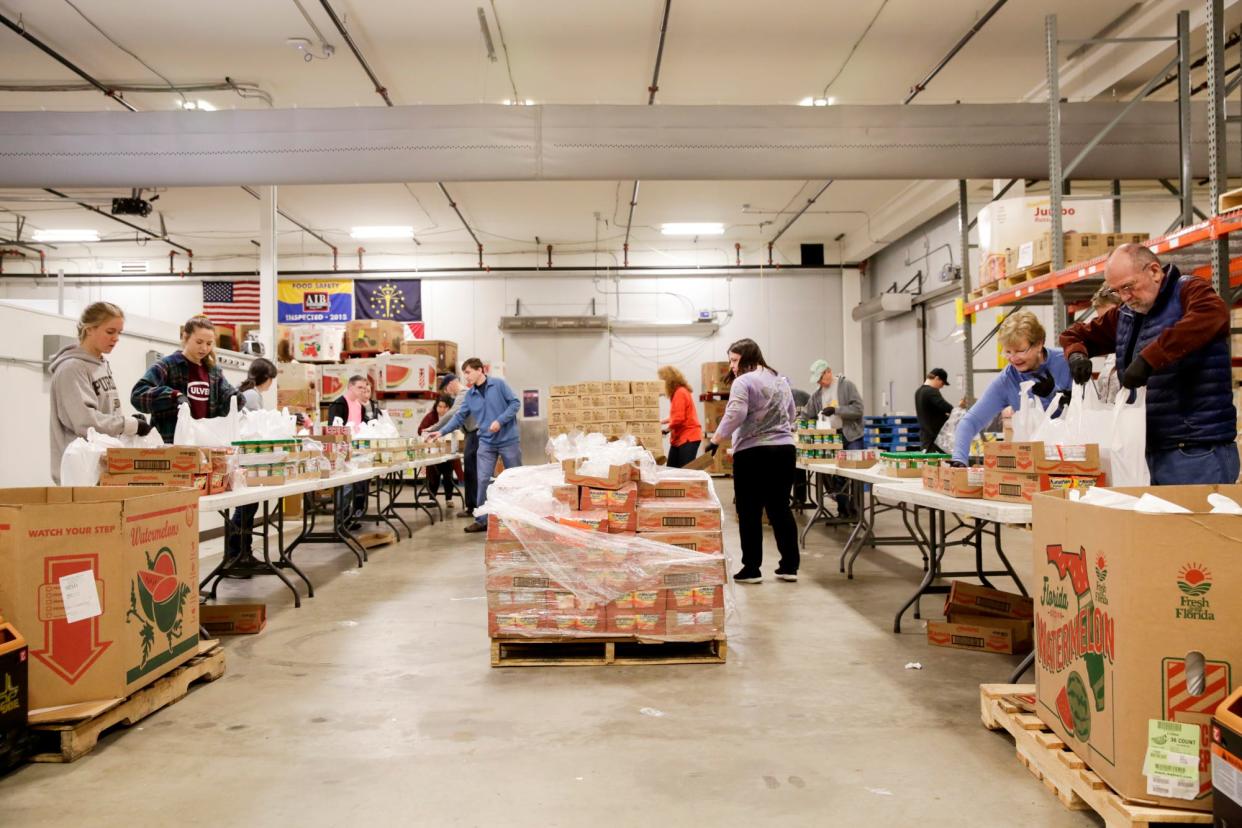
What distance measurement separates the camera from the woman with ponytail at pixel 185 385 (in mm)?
4195

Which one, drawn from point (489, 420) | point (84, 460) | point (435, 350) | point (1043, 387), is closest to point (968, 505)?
point (1043, 387)

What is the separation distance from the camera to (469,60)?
7.50 meters

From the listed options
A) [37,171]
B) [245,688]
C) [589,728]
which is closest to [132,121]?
[37,171]

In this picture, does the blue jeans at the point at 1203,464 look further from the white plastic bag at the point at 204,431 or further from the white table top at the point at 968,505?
the white plastic bag at the point at 204,431

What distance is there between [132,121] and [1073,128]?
841 centimetres

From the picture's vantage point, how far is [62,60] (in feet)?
23.8

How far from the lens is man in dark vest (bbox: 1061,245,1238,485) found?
264cm

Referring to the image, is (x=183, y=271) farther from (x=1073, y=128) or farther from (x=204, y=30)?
(x=1073, y=128)

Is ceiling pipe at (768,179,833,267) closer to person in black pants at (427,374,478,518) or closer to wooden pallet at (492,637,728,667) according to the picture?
person in black pants at (427,374,478,518)

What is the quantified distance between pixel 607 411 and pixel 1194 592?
32.4 feet

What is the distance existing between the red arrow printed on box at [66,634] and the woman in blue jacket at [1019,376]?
3.44 meters

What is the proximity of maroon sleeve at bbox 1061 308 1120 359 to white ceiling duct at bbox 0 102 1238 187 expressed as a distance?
3.95 m

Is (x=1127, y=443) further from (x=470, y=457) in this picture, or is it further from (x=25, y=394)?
(x=25, y=394)

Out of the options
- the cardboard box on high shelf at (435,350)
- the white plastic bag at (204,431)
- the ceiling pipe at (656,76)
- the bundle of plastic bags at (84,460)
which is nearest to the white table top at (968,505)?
the white plastic bag at (204,431)
